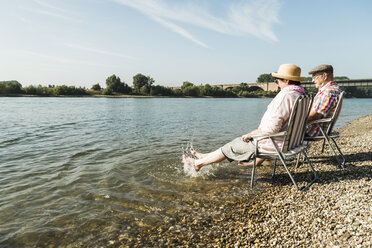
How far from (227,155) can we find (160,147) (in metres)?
5.93

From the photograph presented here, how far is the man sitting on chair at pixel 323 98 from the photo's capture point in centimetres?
575

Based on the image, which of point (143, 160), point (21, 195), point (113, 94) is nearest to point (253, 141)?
point (143, 160)

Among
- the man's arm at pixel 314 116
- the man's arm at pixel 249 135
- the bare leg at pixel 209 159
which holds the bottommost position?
the bare leg at pixel 209 159

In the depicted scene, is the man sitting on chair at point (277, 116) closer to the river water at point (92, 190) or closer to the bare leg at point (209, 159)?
the bare leg at point (209, 159)

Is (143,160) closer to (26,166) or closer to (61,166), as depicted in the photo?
(61,166)

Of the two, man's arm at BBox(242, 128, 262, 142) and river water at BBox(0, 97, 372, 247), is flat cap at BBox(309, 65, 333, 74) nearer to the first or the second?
man's arm at BBox(242, 128, 262, 142)

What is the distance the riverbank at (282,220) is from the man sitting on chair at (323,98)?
122 cm

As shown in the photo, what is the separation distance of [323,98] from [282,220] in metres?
3.53

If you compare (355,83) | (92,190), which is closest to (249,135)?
(92,190)

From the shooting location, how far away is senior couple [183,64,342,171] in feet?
14.7

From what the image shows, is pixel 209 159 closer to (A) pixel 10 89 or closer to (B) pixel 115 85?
(A) pixel 10 89

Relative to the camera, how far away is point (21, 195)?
552 cm

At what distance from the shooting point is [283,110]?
4.44 meters

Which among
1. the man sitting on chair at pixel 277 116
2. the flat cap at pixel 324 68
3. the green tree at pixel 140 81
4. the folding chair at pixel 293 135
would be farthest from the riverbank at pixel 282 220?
the green tree at pixel 140 81
